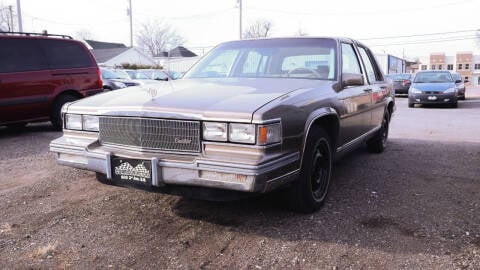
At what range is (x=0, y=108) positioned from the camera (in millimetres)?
7375

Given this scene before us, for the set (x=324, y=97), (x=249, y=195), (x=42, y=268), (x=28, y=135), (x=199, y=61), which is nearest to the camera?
(x=42, y=268)

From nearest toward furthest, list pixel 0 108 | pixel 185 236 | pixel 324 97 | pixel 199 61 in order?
pixel 185 236 < pixel 324 97 < pixel 199 61 < pixel 0 108

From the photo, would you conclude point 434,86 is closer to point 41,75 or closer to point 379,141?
point 379,141

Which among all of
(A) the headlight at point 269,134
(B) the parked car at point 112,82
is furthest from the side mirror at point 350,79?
(B) the parked car at point 112,82

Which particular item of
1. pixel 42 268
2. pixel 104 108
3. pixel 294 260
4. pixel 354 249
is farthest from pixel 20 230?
pixel 354 249

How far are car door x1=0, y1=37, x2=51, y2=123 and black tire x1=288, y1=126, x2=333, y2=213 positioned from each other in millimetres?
6036

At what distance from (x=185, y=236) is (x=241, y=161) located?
2.76 ft

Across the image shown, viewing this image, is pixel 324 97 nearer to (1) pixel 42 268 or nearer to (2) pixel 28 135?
(1) pixel 42 268

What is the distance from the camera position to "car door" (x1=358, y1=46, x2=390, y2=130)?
5539 mm

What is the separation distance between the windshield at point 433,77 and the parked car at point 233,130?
42.7ft

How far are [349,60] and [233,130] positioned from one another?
96.6 inches

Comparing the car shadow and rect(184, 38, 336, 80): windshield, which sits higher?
rect(184, 38, 336, 80): windshield

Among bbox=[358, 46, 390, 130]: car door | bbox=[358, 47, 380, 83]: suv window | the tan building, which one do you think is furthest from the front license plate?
the tan building

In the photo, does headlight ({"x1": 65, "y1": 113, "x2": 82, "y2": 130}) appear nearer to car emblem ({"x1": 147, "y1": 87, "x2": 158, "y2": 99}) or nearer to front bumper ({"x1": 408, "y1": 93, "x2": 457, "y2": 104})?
car emblem ({"x1": 147, "y1": 87, "x2": 158, "y2": 99})
